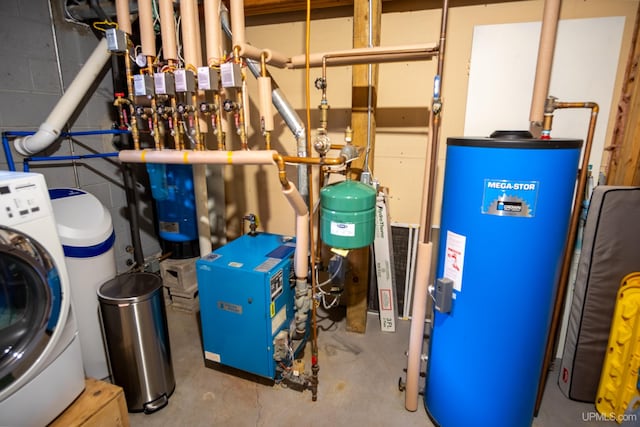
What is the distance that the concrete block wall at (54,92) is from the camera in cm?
210

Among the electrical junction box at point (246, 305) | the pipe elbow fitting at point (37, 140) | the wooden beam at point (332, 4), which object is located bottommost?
the electrical junction box at point (246, 305)

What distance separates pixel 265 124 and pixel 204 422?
63.2 inches

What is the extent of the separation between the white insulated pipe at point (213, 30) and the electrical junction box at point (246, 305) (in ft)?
3.60

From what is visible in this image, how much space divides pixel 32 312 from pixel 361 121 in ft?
6.50

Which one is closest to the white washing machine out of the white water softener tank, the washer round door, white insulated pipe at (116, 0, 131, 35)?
the washer round door

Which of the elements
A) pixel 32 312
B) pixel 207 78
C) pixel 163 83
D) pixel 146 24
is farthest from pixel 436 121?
pixel 32 312

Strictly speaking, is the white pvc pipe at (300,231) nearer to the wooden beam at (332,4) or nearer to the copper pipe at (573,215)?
the copper pipe at (573,215)

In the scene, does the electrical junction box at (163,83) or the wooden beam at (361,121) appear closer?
the electrical junction box at (163,83)

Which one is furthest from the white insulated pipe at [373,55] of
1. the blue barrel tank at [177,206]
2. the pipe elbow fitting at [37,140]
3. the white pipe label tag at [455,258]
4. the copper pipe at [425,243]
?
the pipe elbow fitting at [37,140]

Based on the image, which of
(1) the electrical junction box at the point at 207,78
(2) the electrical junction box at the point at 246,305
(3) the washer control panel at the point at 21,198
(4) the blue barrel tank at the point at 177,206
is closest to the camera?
(3) the washer control panel at the point at 21,198

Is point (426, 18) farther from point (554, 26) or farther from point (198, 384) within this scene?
point (198, 384)

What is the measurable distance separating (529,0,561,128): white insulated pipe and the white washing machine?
88.7 inches

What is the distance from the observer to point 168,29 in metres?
1.78

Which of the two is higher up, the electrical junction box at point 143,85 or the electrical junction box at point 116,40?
the electrical junction box at point 116,40
